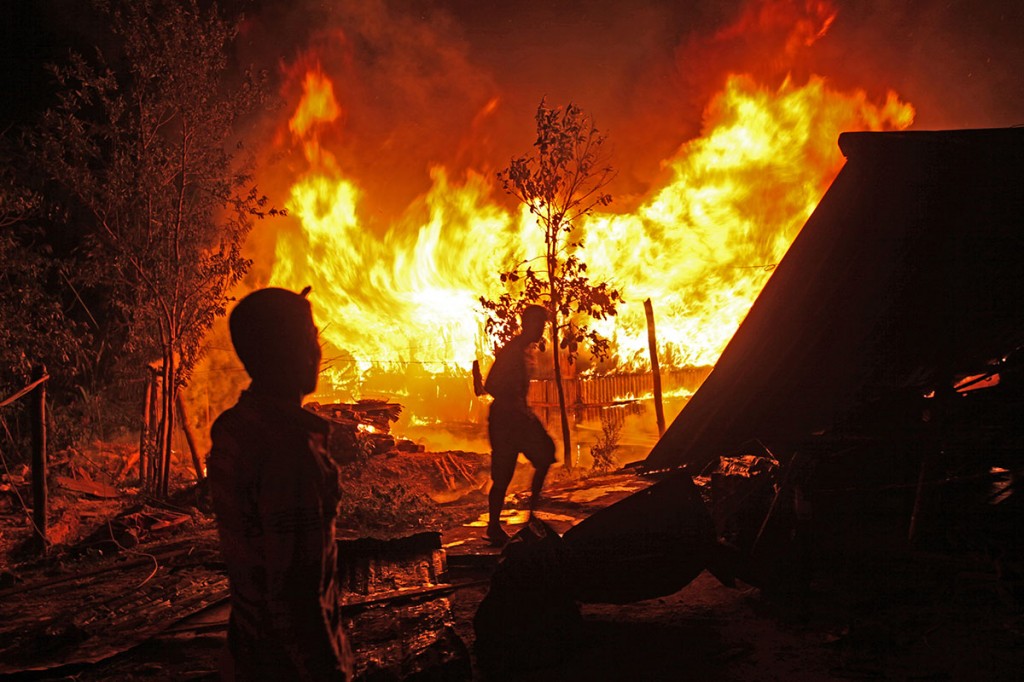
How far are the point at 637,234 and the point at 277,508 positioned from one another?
14.7 meters

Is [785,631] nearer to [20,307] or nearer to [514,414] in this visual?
[514,414]

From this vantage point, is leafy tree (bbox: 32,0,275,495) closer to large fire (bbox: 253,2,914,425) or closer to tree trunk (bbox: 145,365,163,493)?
tree trunk (bbox: 145,365,163,493)

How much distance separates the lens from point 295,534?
1.57m

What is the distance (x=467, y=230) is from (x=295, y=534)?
52.4 feet

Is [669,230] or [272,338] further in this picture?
[669,230]

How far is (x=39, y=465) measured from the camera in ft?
22.3

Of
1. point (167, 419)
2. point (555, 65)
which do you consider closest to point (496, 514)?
point (167, 419)

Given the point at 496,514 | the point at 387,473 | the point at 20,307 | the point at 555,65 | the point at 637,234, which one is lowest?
the point at 496,514

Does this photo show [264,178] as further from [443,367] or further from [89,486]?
[89,486]

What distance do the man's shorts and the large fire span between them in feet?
27.9

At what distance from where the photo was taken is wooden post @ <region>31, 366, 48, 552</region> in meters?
6.76

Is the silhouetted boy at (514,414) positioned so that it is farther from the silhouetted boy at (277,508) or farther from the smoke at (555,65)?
the smoke at (555,65)

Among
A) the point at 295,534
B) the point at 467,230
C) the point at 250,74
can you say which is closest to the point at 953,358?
the point at 295,534

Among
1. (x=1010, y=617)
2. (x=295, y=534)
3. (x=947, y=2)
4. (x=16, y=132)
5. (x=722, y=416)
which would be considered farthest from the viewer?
(x=947, y=2)
